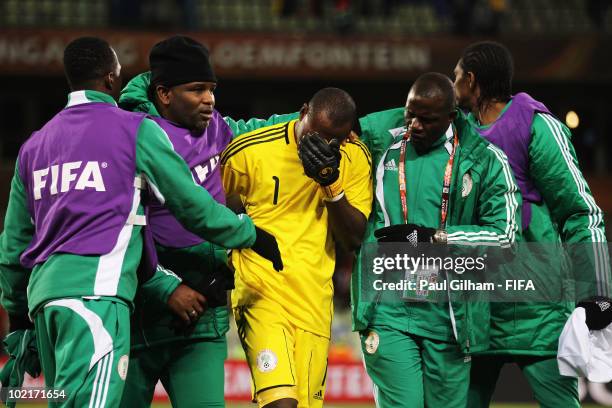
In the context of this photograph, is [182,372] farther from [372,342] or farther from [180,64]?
[180,64]

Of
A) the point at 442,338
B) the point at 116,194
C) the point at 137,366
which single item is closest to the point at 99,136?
the point at 116,194

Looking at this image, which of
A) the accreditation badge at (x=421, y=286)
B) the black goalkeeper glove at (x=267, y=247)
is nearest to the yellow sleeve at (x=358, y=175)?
the accreditation badge at (x=421, y=286)

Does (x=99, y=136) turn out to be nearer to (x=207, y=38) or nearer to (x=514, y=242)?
(x=514, y=242)

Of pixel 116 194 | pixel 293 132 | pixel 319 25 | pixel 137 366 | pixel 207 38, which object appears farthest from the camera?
pixel 319 25

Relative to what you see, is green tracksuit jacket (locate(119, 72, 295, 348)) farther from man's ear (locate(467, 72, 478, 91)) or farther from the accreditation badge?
man's ear (locate(467, 72, 478, 91))

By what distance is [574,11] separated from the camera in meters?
17.4

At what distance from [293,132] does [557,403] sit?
2.00 metres

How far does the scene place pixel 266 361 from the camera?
4805 millimetres

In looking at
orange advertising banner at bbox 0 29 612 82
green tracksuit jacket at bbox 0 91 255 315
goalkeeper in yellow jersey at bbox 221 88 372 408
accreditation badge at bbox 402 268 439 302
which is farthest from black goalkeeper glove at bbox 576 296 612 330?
orange advertising banner at bbox 0 29 612 82

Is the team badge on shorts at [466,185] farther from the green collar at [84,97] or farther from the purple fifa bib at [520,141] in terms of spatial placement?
the green collar at [84,97]

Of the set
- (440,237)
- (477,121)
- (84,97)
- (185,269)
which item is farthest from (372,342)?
(84,97)

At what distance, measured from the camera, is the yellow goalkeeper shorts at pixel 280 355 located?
15.7 ft

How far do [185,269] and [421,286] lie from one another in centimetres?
122

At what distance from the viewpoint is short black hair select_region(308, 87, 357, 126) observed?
4848 mm
